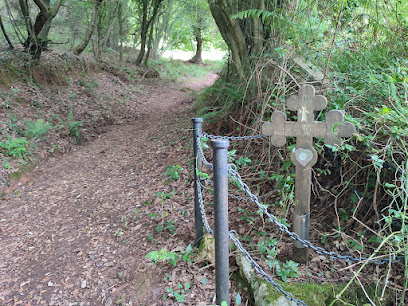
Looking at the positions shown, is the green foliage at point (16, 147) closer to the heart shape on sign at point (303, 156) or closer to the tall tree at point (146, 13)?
the heart shape on sign at point (303, 156)

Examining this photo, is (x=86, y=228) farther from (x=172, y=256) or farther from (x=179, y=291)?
(x=179, y=291)

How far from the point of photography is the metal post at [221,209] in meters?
2.06

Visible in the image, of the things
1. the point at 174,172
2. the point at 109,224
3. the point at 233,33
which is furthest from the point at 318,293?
the point at 233,33

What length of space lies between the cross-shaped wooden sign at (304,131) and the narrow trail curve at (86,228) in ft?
5.21

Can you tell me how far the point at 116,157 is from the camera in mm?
6930

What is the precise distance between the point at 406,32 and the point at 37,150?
7.34m

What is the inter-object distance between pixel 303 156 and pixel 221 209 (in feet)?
3.15

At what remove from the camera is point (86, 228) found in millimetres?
4289

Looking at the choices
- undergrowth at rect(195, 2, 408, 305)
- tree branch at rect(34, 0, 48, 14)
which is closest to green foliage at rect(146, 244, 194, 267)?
undergrowth at rect(195, 2, 408, 305)

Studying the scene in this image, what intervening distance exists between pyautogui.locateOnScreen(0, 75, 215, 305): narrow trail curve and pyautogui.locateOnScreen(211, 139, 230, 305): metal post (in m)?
0.88

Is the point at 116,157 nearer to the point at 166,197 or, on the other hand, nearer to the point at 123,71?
the point at 166,197

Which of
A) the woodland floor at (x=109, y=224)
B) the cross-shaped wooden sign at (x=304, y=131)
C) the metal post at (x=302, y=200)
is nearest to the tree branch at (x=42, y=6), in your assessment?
the woodland floor at (x=109, y=224)

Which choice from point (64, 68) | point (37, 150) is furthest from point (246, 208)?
point (64, 68)

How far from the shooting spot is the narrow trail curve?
3.16 metres
